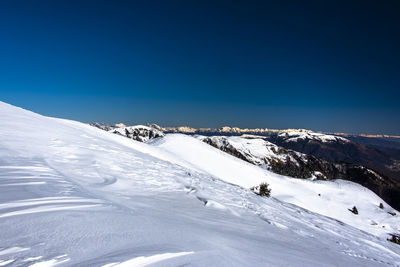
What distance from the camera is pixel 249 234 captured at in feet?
13.4

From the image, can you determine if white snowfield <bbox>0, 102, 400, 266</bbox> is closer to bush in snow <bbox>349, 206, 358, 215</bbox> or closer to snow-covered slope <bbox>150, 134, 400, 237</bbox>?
snow-covered slope <bbox>150, 134, 400, 237</bbox>

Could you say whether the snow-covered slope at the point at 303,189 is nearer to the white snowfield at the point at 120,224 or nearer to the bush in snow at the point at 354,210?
the bush in snow at the point at 354,210

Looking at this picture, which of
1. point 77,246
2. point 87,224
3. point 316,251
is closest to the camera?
point 77,246

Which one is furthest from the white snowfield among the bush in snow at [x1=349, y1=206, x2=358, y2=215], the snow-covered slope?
the bush in snow at [x1=349, y1=206, x2=358, y2=215]

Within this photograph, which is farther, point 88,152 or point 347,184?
point 347,184

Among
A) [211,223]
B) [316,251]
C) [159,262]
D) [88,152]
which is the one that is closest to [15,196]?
[159,262]

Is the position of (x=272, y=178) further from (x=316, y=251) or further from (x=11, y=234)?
(x=11, y=234)

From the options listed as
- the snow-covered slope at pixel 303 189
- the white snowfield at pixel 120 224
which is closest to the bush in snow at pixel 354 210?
the snow-covered slope at pixel 303 189

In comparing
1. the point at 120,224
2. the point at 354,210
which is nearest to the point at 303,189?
the point at 354,210

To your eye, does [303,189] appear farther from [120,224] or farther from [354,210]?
[120,224]

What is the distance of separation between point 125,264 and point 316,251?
3.51 meters

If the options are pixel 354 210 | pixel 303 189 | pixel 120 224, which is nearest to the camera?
pixel 120 224

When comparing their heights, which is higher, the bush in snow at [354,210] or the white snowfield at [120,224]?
the white snowfield at [120,224]

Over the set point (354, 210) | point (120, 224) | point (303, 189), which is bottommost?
point (354, 210)
